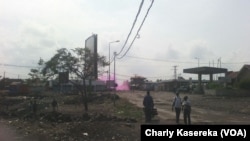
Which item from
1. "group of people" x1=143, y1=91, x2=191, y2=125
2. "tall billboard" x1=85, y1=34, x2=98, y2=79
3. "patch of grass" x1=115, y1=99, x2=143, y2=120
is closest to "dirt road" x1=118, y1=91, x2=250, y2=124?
"patch of grass" x1=115, y1=99, x2=143, y2=120

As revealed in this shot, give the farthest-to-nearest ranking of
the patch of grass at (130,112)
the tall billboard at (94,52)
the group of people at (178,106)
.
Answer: the tall billboard at (94,52) < the patch of grass at (130,112) < the group of people at (178,106)

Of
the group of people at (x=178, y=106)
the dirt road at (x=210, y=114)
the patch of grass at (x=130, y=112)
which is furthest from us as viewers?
the patch of grass at (x=130, y=112)

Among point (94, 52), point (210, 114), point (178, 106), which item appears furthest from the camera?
point (94, 52)

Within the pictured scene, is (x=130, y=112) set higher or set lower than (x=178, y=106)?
lower

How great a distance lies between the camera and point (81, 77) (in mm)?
41094

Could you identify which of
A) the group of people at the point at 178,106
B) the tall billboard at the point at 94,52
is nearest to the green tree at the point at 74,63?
the tall billboard at the point at 94,52

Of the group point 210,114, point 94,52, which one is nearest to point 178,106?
point 210,114

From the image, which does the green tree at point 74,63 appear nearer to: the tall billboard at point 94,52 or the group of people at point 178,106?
the tall billboard at point 94,52

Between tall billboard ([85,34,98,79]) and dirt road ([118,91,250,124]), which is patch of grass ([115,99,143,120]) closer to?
dirt road ([118,91,250,124])

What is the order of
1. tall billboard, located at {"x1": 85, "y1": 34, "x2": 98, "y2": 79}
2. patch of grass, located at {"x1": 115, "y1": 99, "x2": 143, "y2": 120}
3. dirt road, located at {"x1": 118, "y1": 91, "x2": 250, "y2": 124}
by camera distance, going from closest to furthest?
dirt road, located at {"x1": 118, "y1": 91, "x2": 250, "y2": 124}
patch of grass, located at {"x1": 115, "y1": 99, "x2": 143, "y2": 120}
tall billboard, located at {"x1": 85, "y1": 34, "x2": 98, "y2": 79}

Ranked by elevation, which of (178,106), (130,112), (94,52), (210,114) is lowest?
(210,114)

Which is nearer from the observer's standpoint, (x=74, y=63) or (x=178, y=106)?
(x=178, y=106)

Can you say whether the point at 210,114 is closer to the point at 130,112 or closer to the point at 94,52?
the point at 130,112

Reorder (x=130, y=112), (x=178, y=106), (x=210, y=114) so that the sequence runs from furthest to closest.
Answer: (x=130, y=112) → (x=210, y=114) → (x=178, y=106)
